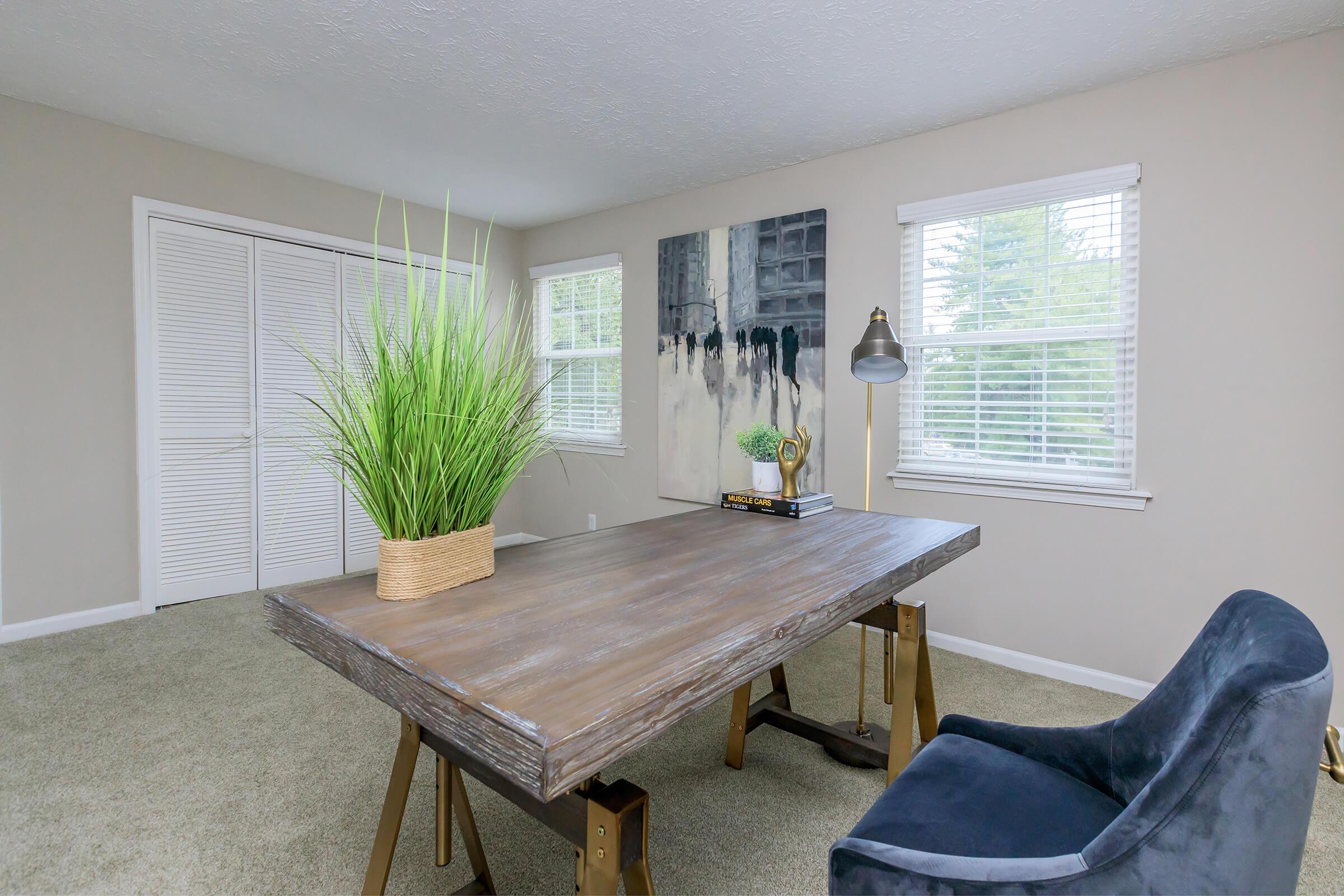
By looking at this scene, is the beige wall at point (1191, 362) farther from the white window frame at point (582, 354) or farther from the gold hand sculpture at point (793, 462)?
the white window frame at point (582, 354)

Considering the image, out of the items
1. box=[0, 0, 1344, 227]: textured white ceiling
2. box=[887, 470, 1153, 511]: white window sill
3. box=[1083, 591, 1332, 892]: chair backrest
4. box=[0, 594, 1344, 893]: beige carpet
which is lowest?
box=[0, 594, 1344, 893]: beige carpet

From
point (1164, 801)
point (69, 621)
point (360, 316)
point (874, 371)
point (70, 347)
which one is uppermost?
point (360, 316)

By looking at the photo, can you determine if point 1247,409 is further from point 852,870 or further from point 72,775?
point 72,775

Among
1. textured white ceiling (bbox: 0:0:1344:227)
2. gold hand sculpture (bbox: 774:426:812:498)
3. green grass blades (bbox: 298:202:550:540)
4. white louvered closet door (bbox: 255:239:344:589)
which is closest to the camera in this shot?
green grass blades (bbox: 298:202:550:540)

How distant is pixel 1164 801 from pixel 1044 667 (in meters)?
2.33

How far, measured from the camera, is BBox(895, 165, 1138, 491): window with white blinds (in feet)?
8.63

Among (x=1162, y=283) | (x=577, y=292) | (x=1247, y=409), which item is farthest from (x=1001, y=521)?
(x=577, y=292)

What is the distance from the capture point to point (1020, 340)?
2.84 m

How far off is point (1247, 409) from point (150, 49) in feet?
14.2

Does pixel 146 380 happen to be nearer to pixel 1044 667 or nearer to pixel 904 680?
pixel 904 680

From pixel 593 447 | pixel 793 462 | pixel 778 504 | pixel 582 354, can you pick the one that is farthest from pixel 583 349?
pixel 778 504

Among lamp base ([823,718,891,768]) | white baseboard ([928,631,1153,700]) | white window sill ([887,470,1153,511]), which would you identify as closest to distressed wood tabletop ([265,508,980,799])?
lamp base ([823,718,891,768])

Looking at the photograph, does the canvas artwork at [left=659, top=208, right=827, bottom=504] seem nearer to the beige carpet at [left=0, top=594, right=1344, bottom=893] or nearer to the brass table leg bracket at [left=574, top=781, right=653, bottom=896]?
the beige carpet at [left=0, top=594, right=1344, bottom=893]

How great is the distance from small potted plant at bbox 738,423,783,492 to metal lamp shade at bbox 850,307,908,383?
0.44m
